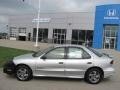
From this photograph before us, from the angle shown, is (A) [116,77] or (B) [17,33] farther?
(B) [17,33]

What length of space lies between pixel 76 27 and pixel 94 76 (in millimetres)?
45786

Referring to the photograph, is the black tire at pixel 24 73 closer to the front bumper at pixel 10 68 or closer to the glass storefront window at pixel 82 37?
the front bumper at pixel 10 68

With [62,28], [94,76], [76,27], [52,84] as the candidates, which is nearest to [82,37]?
[76,27]

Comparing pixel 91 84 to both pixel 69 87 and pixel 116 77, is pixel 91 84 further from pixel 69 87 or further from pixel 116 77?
pixel 116 77

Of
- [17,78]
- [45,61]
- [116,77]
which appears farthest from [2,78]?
[116,77]

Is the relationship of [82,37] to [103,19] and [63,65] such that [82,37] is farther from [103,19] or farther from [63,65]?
[63,65]

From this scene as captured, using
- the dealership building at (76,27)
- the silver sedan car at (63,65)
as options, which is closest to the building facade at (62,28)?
the dealership building at (76,27)

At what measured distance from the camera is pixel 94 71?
32.0 ft

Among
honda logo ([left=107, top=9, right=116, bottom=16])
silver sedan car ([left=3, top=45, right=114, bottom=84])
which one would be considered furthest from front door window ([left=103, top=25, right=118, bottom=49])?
silver sedan car ([left=3, top=45, right=114, bottom=84])

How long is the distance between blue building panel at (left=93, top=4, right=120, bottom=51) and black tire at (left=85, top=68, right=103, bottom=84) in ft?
118

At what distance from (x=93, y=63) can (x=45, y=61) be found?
1.79 m

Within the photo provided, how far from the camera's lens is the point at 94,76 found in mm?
9750

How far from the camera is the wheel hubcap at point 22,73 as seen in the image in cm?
964

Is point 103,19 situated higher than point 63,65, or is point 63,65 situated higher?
point 103,19
